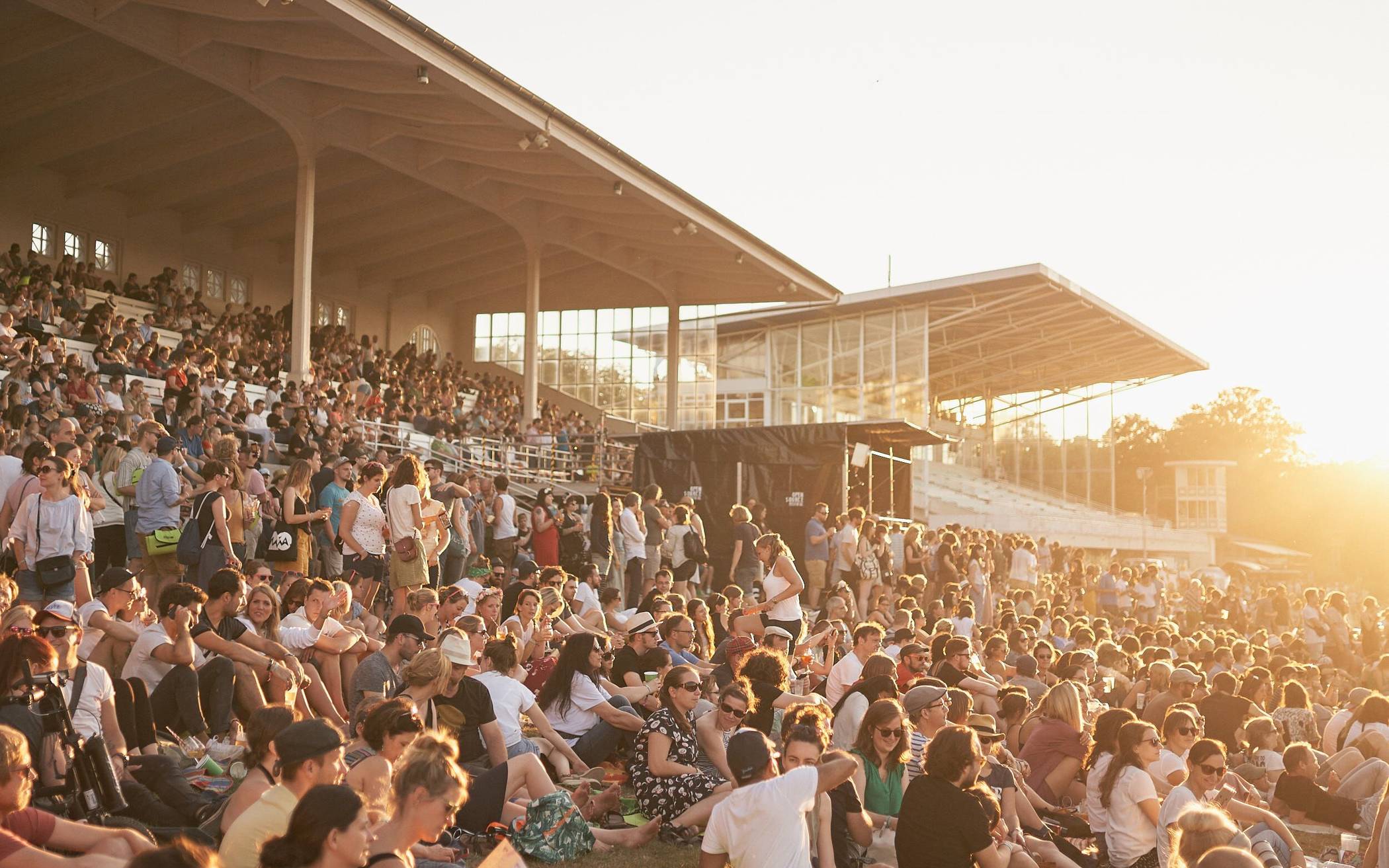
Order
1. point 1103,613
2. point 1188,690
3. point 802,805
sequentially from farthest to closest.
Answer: point 1103,613 → point 1188,690 → point 802,805

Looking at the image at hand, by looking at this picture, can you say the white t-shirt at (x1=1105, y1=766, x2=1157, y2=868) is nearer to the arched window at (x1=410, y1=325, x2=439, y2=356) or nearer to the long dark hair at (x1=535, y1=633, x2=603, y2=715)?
the long dark hair at (x1=535, y1=633, x2=603, y2=715)

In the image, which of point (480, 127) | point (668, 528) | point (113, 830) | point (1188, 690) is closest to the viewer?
point (113, 830)

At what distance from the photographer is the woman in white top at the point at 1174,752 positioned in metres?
8.44

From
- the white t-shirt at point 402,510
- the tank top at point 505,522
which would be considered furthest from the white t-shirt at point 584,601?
the white t-shirt at point 402,510

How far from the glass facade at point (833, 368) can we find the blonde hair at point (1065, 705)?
2922cm

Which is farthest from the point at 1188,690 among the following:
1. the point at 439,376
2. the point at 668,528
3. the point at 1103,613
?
the point at 439,376

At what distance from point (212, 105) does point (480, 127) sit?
5.22m

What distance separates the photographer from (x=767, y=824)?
18.3 feet

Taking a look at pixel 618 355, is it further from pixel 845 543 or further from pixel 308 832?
pixel 308 832

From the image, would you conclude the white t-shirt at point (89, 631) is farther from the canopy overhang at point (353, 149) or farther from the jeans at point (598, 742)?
the canopy overhang at point (353, 149)

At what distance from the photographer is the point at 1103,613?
26.5 metres

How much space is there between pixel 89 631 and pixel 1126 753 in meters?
6.42

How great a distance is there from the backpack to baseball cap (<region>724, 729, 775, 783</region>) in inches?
457

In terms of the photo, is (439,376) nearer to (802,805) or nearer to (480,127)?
(480,127)
